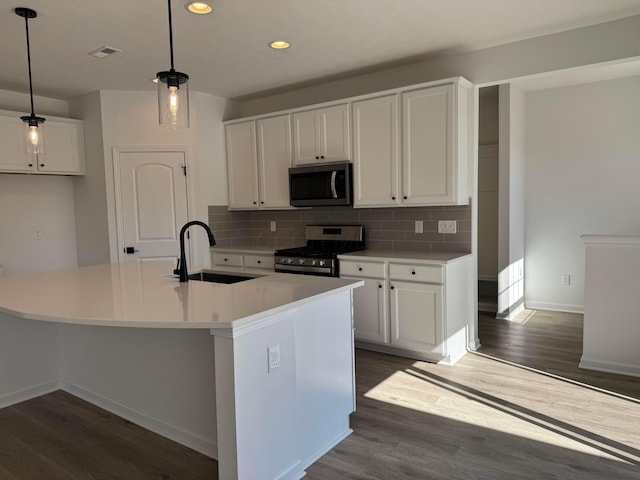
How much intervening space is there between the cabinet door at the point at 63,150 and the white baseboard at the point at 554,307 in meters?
5.32

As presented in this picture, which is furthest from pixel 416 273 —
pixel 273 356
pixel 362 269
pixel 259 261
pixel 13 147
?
pixel 13 147

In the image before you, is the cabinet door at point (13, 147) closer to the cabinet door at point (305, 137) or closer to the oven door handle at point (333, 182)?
the cabinet door at point (305, 137)

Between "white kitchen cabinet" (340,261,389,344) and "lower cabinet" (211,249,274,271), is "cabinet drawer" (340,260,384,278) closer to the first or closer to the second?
"white kitchen cabinet" (340,261,389,344)

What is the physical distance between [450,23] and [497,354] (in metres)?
2.63

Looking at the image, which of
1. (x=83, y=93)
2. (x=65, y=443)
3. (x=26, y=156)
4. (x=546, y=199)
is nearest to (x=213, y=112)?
(x=83, y=93)

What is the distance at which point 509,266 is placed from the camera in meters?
5.00

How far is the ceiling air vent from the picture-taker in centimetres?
355

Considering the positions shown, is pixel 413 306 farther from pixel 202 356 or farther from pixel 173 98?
pixel 173 98

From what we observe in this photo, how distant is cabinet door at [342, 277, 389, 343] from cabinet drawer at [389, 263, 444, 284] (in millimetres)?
131

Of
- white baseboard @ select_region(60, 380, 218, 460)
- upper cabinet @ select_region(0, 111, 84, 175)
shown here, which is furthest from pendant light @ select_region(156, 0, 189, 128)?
upper cabinet @ select_region(0, 111, 84, 175)

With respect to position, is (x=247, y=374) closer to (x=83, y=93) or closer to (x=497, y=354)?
(x=497, y=354)

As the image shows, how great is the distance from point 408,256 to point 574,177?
267cm

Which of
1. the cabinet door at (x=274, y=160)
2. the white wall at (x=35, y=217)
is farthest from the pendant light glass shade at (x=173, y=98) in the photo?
the white wall at (x=35, y=217)

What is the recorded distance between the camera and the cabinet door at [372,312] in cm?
385
